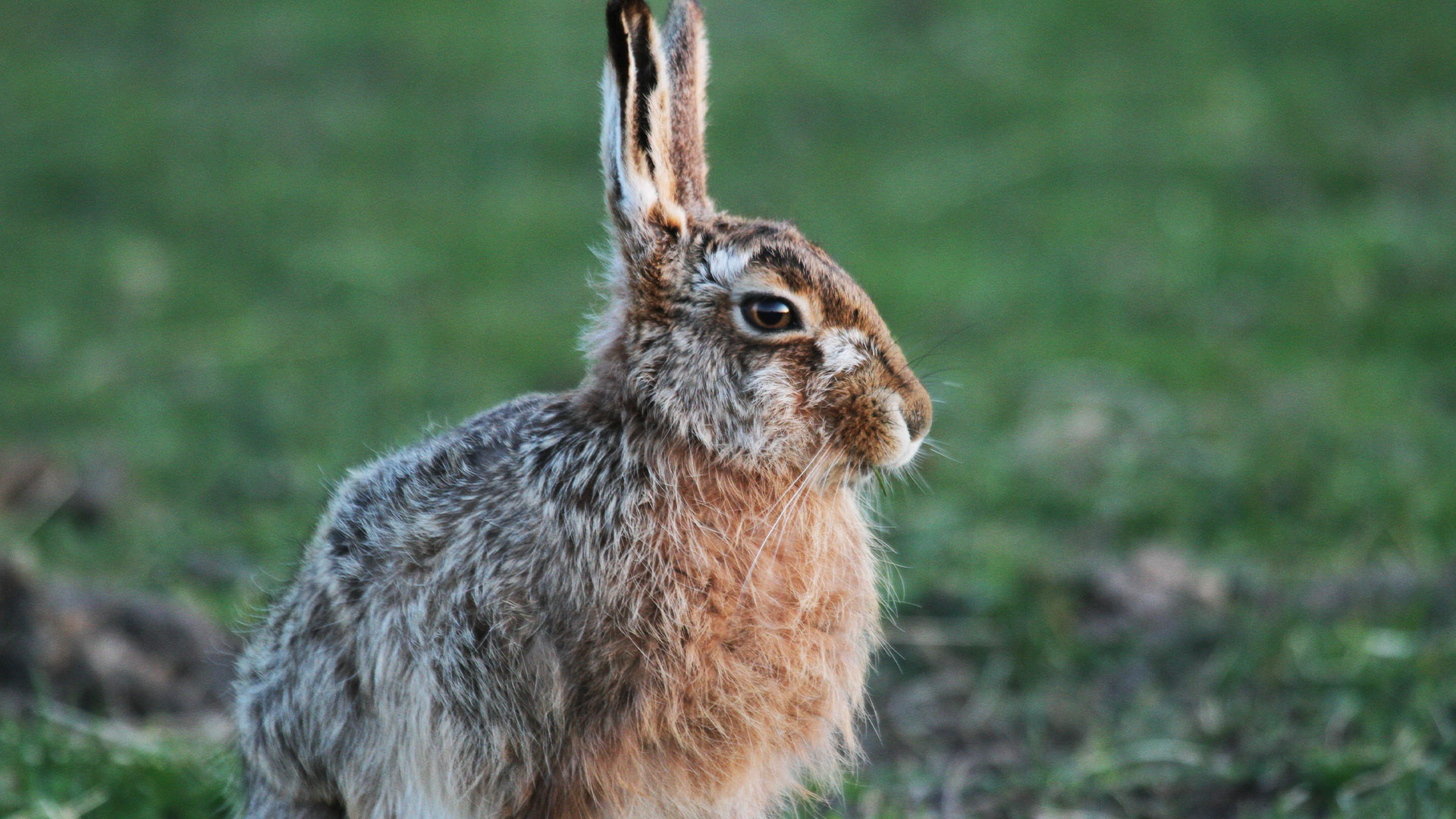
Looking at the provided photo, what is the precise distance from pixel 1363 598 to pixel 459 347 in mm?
5258

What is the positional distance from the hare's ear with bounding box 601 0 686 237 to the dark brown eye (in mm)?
256

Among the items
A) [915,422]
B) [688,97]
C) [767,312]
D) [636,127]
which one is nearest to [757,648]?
[915,422]

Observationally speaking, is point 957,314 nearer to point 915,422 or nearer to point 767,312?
point 915,422

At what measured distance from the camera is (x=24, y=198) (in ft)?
35.4

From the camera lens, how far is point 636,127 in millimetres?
3049

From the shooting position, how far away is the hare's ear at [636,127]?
116 inches

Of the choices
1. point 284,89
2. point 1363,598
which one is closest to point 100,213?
point 284,89

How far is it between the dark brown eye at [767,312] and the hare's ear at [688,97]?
354 mm

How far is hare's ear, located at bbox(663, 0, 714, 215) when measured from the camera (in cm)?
331

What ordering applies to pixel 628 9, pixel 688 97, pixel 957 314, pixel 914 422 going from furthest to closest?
pixel 957 314 → pixel 688 97 → pixel 914 422 → pixel 628 9

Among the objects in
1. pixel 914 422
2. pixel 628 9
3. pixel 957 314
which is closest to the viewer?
pixel 628 9

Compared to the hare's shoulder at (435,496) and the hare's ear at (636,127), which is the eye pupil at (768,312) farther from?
the hare's shoulder at (435,496)

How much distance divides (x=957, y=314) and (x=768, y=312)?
5771 mm

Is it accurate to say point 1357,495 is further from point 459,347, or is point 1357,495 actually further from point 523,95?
point 523,95
